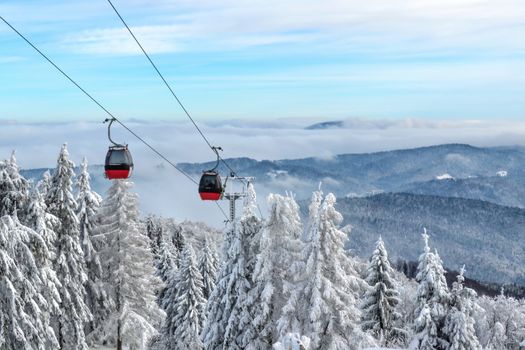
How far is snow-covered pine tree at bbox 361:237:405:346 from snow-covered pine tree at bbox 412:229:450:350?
15.5 ft

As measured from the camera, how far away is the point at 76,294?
31.6 meters

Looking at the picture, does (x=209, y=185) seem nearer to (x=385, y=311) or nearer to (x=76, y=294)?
(x=76, y=294)

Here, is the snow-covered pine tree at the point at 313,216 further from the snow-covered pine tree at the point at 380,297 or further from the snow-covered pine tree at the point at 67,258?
the snow-covered pine tree at the point at 380,297

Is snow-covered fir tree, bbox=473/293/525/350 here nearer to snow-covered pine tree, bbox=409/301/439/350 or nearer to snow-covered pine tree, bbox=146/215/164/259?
snow-covered pine tree, bbox=409/301/439/350

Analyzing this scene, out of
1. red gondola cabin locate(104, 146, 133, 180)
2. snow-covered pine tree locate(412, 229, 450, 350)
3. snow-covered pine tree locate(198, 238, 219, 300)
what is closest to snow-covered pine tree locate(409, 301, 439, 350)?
snow-covered pine tree locate(412, 229, 450, 350)

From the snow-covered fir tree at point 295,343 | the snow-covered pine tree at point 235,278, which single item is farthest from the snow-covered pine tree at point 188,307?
the snow-covered fir tree at point 295,343

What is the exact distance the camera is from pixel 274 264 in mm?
25312

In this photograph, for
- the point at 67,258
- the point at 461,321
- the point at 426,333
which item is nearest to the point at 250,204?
the point at 67,258

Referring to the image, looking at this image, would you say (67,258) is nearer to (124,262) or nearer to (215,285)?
(124,262)

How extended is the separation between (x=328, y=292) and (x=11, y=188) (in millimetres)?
13669

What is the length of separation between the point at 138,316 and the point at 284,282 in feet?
50.7

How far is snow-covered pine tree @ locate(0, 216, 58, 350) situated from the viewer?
19625 mm

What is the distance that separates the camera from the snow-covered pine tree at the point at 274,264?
2481cm

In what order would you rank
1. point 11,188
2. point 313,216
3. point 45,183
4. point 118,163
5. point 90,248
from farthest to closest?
point 90,248, point 45,183, point 313,216, point 11,188, point 118,163
